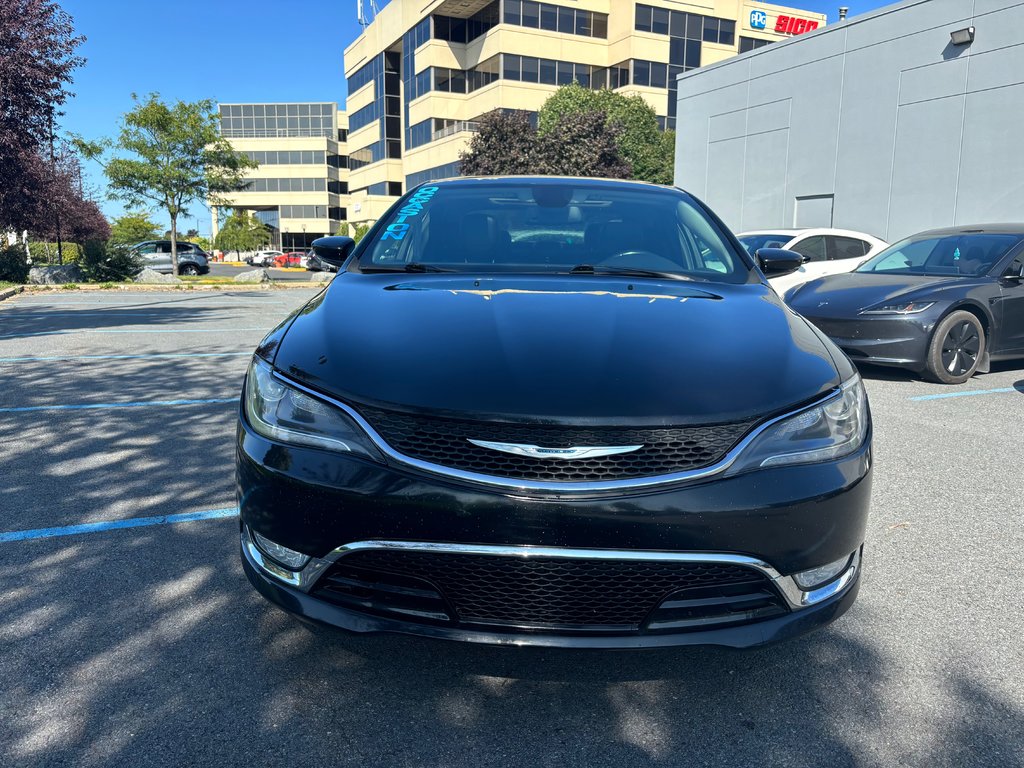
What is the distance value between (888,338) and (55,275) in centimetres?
2100

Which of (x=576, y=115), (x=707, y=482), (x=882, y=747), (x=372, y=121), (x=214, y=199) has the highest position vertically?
(x=372, y=121)

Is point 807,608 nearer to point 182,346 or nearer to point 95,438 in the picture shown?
point 95,438

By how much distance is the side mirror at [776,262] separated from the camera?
12.1 feet

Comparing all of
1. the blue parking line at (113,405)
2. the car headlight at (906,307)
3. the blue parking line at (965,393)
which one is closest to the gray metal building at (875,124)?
the blue parking line at (965,393)

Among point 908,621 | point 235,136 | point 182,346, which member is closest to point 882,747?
point 908,621

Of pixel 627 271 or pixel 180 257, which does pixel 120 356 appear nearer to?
pixel 627 271

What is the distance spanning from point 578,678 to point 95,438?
3.95 m

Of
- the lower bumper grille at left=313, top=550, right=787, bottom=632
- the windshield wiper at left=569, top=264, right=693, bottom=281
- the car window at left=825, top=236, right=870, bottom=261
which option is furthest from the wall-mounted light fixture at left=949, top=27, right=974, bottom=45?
the lower bumper grille at left=313, top=550, right=787, bottom=632

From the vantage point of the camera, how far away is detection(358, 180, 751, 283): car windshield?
130 inches

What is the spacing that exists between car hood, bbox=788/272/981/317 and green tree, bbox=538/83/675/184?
30.3 meters

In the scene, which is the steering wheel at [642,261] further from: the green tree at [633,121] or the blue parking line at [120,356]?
the green tree at [633,121]

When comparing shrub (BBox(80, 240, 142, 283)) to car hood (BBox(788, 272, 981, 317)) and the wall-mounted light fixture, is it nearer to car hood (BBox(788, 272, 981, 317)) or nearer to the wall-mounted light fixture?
car hood (BBox(788, 272, 981, 317))

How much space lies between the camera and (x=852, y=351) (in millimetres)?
7238

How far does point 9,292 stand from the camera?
1736cm
